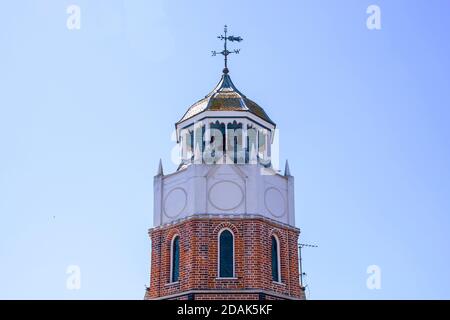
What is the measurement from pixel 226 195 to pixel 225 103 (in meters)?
4.57

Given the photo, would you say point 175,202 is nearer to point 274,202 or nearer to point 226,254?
point 226,254

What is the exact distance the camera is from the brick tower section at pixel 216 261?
32.9 metres

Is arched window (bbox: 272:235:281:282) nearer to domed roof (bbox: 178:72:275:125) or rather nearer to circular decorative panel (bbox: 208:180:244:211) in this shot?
circular decorative panel (bbox: 208:180:244:211)

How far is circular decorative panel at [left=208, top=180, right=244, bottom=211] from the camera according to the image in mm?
34469

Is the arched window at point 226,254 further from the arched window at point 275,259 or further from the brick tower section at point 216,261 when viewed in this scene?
the arched window at point 275,259

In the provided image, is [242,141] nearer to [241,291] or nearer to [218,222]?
[218,222]

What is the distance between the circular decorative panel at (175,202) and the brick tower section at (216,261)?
1.94 feet

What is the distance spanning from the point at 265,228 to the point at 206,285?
136 inches

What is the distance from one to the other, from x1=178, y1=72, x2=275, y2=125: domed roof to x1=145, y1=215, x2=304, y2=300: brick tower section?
5192 mm

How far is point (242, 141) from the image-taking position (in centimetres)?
3653

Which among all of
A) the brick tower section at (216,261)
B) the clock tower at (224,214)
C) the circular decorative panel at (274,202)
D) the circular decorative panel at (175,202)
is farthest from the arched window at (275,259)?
the circular decorative panel at (175,202)

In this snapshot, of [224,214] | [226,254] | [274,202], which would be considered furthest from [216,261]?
[274,202]

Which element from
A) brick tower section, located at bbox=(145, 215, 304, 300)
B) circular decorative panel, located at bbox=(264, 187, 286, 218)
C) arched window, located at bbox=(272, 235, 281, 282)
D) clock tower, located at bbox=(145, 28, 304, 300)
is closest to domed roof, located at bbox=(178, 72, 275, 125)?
clock tower, located at bbox=(145, 28, 304, 300)
